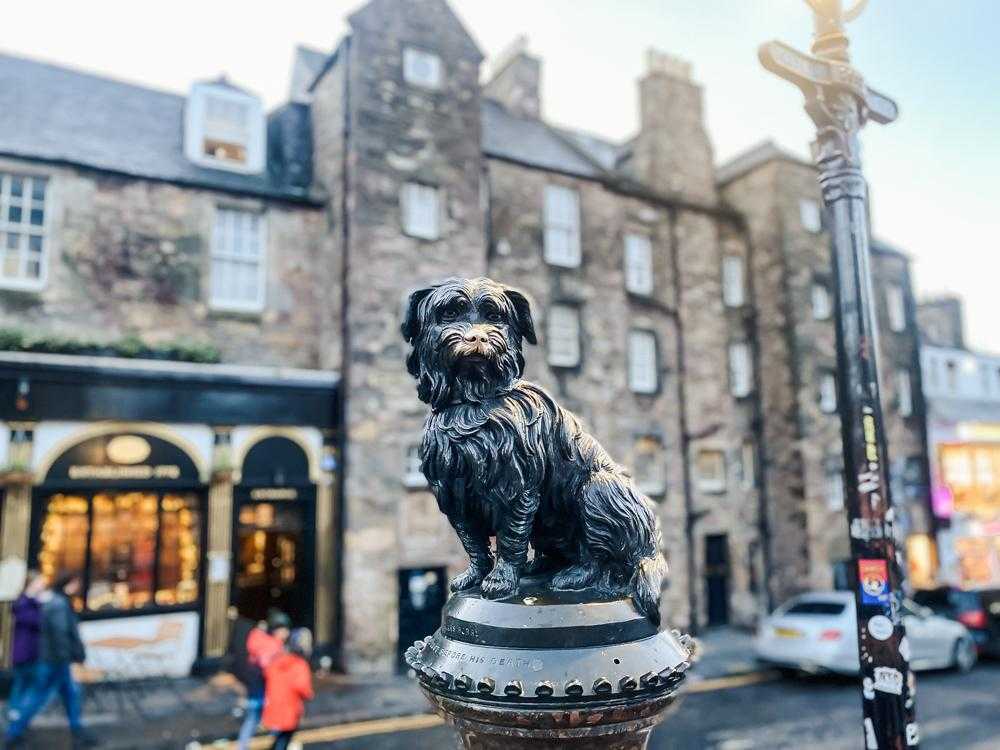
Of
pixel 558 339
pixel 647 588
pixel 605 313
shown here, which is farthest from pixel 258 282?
pixel 647 588

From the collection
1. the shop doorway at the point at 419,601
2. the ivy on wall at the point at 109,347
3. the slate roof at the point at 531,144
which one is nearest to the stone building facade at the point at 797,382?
the slate roof at the point at 531,144

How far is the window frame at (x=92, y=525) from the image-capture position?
11.8 meters

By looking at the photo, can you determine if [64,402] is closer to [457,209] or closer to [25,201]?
[25,201]

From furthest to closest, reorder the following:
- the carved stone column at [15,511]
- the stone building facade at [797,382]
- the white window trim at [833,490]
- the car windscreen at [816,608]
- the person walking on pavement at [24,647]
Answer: the white window trim at [833,490], the stone building facade at [797,382], the car windscreen at [816,608], the carved stone column at [15,511], the person walking on pavement at [24,647]

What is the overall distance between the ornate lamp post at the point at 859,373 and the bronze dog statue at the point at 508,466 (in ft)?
5.10

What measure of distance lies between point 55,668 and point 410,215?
10.2 metres

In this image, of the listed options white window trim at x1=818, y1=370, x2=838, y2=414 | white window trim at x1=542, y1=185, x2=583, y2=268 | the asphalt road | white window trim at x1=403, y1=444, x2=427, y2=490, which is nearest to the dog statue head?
the asphalt road

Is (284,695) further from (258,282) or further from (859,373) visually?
(258,282)

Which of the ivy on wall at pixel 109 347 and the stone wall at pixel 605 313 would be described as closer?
the ivy on wall at pixel 109 347

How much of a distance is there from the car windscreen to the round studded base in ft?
40.0

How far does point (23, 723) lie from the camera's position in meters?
8.63

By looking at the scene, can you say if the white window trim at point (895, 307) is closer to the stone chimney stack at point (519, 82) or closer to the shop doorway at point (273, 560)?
the stone chimney stack at point (519, 82)

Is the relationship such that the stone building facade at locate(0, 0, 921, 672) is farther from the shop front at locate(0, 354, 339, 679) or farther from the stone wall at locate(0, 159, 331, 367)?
the shop front at locate(0, 354, 339, 679)

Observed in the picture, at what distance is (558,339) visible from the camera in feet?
57.0
